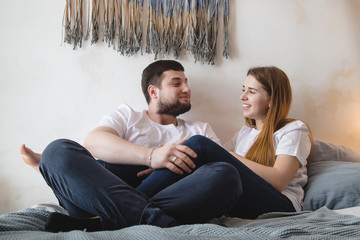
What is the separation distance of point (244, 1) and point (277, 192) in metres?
1.26

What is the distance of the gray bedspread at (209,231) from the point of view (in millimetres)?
795

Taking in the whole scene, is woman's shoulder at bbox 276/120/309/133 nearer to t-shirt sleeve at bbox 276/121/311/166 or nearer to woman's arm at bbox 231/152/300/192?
t-shirt sleeve at bbox 276/121/311/166

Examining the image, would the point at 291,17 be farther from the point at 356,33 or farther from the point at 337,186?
the point at 337,186

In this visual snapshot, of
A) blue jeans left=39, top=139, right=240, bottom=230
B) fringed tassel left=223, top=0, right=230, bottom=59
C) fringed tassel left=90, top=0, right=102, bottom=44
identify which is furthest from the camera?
fringed tassel left=223, top=0, right=230, bottom=59

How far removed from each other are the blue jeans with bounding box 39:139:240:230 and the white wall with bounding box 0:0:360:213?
2.65ft

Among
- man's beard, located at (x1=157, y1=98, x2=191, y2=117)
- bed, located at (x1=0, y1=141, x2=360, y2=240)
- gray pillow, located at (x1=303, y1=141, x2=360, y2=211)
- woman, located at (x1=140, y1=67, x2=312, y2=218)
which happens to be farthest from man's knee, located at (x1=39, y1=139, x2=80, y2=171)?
gray pillow, located at (x1=303, y1=141, x2=360, y2=211)

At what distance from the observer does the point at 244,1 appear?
2.05 metres

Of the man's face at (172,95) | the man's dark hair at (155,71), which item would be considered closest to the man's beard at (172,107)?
the man's face at (172,95)

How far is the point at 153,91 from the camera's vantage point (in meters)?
1.81

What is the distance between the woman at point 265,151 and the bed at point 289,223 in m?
0.08

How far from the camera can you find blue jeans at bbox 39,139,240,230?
0.99m

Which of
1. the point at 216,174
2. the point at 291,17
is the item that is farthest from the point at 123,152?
the point at 291,17

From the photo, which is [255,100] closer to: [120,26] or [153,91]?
[153,91]

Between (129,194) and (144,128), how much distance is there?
2.33ft
